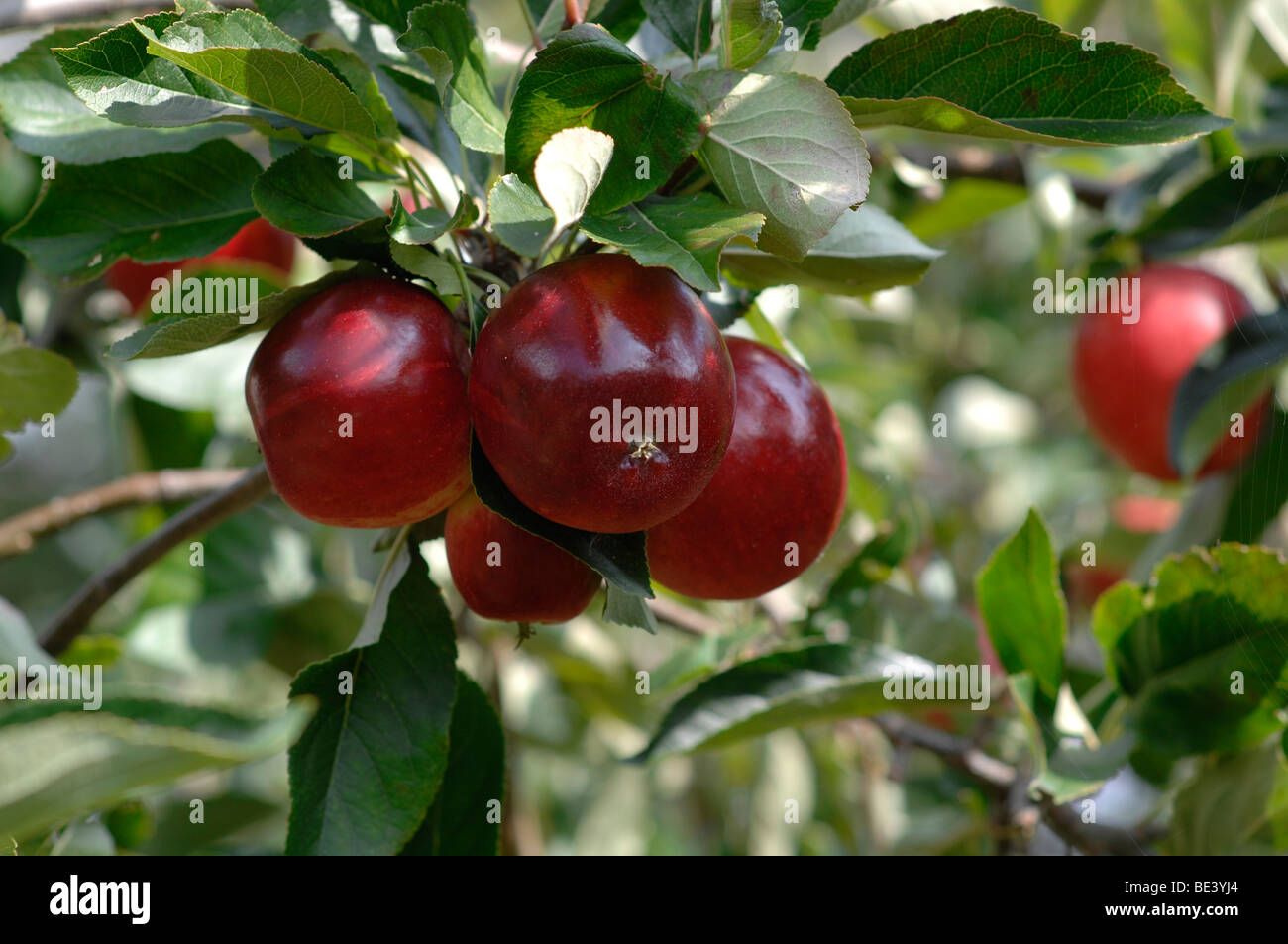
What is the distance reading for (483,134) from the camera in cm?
71

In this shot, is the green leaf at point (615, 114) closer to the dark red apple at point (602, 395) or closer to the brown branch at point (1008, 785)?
the dark red apple at point (602, 395)

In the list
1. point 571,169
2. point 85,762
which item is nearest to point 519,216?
point 571,169

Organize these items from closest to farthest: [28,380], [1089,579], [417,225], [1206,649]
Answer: [417,225] → [28,380] → [1206,649] → [1089,579]

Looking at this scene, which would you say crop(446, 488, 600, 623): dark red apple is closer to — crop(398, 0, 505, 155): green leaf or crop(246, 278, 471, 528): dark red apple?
→ crop(246, 278, 471, 528): dark red apple

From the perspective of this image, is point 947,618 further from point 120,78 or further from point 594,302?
point 120,78

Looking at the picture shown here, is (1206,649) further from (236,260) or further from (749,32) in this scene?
(236,260)

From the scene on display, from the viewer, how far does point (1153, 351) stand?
1.67 metres

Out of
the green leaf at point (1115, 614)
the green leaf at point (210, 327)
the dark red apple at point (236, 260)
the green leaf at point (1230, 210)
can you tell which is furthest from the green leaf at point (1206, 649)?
the dark red apple at point (236, 260)

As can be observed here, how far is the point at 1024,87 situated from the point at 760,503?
312mm

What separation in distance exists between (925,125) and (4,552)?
93cm

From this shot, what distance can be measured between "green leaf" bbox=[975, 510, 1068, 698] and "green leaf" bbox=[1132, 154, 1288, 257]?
528mm

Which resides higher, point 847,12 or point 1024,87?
point 847,12

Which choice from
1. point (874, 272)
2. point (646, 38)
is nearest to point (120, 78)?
point (646, 38)

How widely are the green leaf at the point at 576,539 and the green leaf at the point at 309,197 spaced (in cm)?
16
